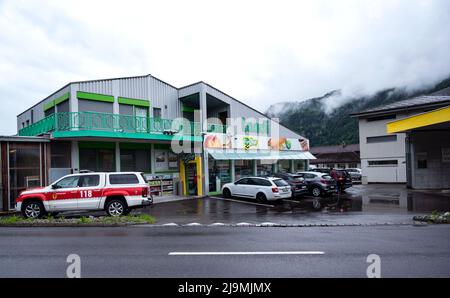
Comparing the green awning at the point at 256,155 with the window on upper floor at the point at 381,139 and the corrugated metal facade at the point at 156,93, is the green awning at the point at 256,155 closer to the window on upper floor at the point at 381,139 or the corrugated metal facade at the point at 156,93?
the corrugated metal facade at the point at 156,93

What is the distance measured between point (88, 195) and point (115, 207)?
1128 mm

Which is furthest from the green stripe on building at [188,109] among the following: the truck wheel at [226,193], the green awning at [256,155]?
the truck wheel at [226,193]

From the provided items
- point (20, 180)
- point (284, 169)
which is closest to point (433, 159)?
point (284, 169)

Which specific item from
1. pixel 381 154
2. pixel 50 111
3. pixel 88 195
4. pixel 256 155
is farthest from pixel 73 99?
pixel 381 154

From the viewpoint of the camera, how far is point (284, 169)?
2655 centimetres

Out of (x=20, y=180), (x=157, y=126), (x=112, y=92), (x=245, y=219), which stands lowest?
(x=245, y=219)

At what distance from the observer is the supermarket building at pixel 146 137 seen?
1469 centimetres

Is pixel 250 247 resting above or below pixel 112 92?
below

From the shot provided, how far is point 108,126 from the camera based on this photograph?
1548 cm

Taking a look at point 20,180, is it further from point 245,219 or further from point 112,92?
point 245,219

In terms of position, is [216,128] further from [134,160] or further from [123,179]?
[123,179]
